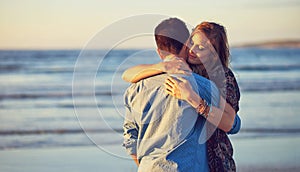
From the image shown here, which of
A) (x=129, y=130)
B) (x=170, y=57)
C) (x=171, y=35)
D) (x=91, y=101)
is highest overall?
(x=171, y=35)

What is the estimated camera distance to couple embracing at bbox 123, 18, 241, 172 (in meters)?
3.38

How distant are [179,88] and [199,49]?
360 mm

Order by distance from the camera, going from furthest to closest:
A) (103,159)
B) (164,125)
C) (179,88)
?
(103,159), (164,125), (179,88)

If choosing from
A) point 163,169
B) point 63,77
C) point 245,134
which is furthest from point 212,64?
point 63,77

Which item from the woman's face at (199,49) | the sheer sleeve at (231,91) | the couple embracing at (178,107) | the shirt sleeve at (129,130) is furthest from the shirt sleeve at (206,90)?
the shirt sleeve at (129,130)

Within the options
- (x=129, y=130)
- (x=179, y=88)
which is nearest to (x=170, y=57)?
(x=179, y=88)

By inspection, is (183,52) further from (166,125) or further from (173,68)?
(166,125)

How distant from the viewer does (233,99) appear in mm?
3529

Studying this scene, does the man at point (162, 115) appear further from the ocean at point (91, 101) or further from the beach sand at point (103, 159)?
the beach sand at point (103, 159)

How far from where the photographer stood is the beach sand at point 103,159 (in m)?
7.43

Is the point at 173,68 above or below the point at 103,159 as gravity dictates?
above

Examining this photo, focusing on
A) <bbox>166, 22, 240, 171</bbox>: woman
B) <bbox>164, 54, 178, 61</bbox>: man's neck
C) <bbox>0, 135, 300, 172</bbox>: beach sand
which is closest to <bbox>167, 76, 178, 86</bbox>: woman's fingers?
<bbox>164, 54, 178, 61</bbox>: man's neck

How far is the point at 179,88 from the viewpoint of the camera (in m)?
3.31

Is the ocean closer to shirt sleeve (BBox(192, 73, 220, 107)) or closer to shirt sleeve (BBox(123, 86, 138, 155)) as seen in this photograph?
shirt sleeve (BBox(123, 86, 138, 155))
